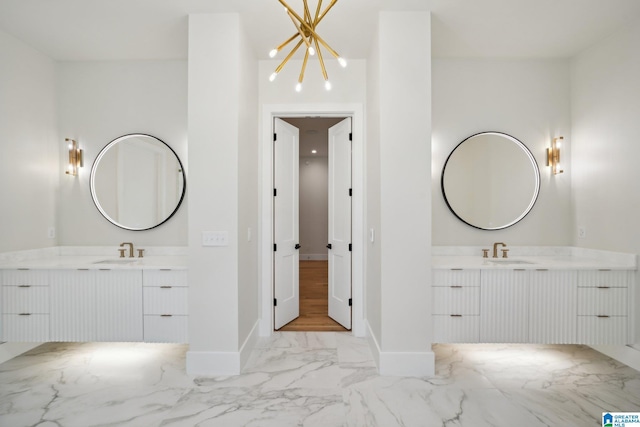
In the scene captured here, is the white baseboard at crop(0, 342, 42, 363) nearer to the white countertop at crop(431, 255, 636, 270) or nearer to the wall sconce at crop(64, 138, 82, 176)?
the wall sconce at crop(64, 138, 82, 176)

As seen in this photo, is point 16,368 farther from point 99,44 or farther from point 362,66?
point 362,66

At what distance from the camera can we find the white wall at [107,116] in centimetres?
336

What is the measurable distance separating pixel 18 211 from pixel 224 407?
263 cm

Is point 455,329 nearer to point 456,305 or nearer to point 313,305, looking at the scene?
point 456,305

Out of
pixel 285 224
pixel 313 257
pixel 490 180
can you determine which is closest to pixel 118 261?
pixel 285 224

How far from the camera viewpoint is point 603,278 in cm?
271

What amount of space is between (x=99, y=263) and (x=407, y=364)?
9.03ft

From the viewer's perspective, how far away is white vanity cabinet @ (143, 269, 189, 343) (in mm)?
2729

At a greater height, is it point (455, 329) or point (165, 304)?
→ point (165, 304)

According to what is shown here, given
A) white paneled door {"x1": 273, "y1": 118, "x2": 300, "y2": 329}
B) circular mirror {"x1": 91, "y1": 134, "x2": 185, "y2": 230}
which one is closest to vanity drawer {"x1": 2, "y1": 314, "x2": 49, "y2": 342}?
circular mirror {"x1": 91, "y1": 134, "x2": 185, "y2": 230}

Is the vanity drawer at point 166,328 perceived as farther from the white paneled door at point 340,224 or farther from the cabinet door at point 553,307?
the cabinet door at point 553,307

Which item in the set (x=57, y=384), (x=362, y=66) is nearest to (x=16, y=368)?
(x=57, y=384)

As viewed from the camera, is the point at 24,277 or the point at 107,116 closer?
the point at 24,277

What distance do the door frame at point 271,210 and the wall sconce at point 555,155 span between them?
1893 millimetres
